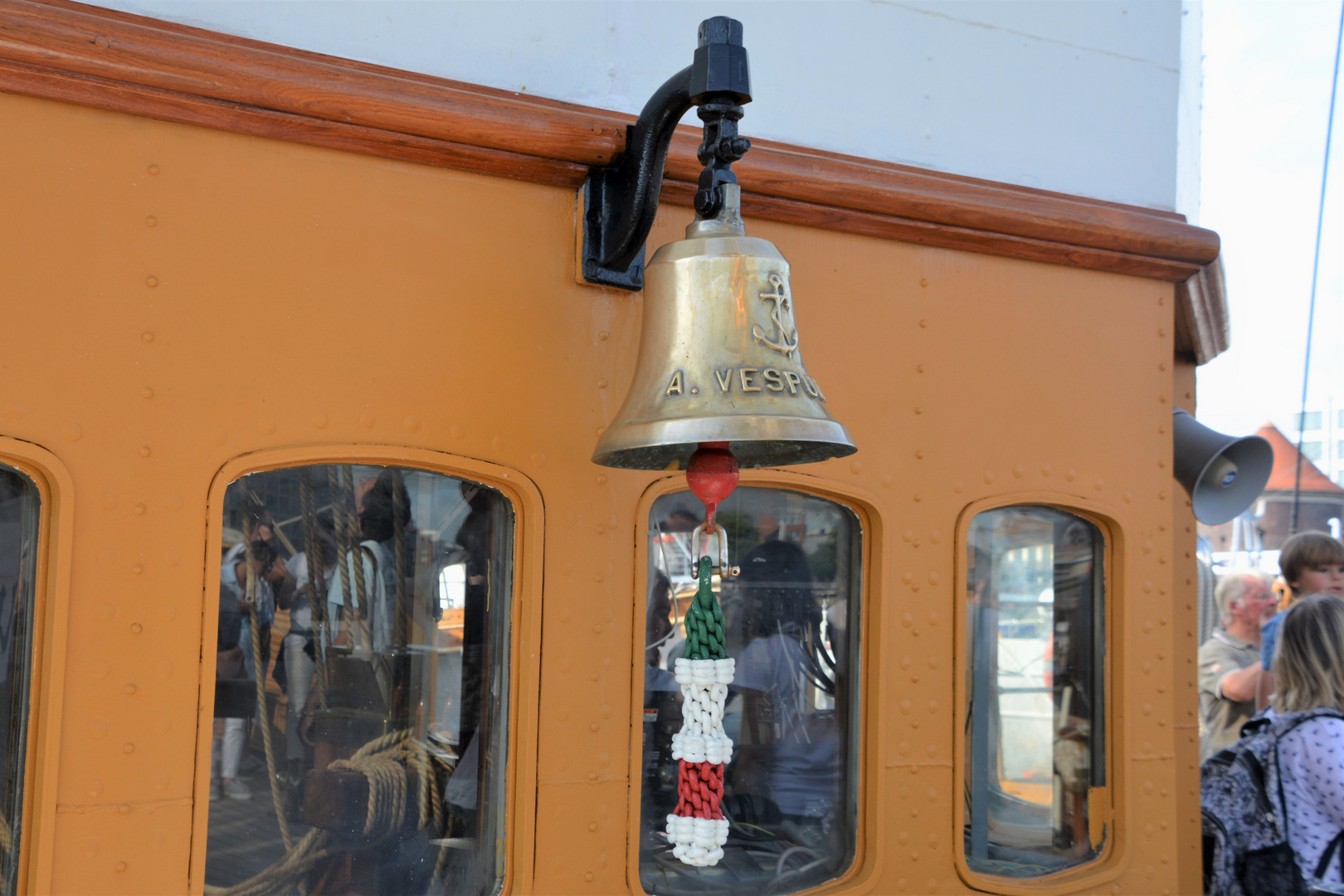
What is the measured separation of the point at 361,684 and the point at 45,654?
2.05ft

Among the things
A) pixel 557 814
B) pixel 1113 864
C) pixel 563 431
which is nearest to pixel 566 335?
pixel 563 431

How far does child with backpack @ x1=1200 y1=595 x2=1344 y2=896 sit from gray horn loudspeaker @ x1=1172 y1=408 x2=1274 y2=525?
386 millimetres

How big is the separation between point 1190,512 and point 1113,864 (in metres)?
1.52

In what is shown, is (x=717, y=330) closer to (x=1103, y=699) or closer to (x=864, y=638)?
(x=864, y=638)

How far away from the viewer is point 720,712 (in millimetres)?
2176

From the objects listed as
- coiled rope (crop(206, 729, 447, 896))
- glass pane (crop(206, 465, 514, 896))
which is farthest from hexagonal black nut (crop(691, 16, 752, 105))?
coiled rope (crop(206, 729, 447, 896))

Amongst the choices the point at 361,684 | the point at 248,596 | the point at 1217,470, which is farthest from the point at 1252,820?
the point at 248,596

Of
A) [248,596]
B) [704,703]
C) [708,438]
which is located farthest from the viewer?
[248,596]

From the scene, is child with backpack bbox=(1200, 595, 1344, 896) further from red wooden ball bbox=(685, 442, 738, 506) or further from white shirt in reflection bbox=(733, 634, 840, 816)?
red wooden ball bbox=(685, 442, 738, 506)

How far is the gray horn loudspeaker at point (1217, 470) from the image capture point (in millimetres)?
3615

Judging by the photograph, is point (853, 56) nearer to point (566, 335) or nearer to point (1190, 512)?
point (566, 335)

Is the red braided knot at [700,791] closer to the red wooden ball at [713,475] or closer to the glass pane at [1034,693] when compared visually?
the red wooden ball at [713,475]

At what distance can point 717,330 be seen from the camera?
2053mm

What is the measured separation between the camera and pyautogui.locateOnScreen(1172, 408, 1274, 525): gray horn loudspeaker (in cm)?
362
